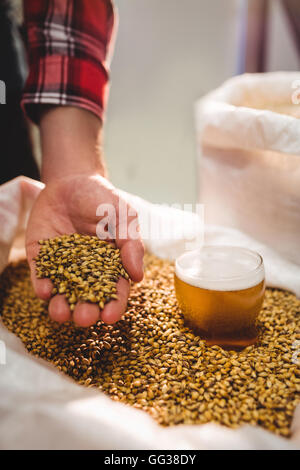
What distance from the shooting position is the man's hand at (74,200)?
1.00 m

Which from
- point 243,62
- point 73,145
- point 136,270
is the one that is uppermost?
point 243,62

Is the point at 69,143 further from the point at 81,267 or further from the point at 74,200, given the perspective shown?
the point at 81,267

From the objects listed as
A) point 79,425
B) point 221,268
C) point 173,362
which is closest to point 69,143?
point 221,268

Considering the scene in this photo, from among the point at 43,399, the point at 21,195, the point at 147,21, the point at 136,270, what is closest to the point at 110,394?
the point at 43,399

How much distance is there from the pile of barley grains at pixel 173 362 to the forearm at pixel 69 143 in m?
0.60

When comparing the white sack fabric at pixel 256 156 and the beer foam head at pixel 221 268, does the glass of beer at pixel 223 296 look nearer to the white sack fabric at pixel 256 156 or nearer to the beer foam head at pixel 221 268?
the beer foam head at pixel 221 268

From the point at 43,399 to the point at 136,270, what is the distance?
42 cm

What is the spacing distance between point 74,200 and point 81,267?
36 cm

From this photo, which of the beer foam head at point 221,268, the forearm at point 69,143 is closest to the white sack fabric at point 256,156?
the beer foam head at point 221,268

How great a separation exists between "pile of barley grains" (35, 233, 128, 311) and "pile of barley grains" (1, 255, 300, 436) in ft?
0.57

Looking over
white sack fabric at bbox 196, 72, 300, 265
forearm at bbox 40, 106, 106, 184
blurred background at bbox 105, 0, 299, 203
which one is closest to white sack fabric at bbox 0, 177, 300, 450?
white sack fabric at bbox 196, 72, 300, 265

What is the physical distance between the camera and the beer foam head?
100 cm

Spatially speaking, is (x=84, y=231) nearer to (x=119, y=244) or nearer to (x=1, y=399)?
(x=119, y=244)

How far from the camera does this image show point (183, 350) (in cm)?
105
